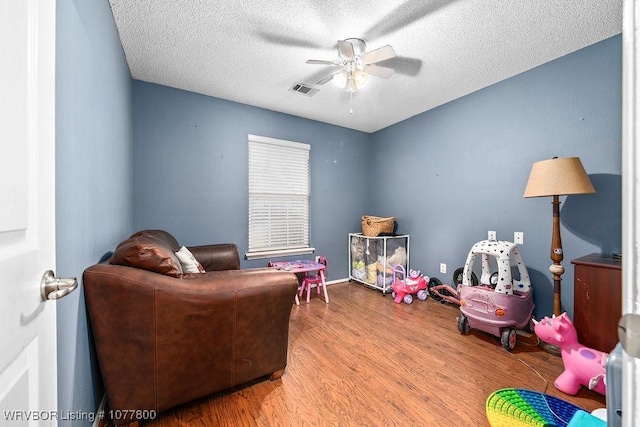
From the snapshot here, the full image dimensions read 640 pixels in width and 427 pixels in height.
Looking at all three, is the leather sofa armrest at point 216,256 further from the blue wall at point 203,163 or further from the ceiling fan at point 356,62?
the ceiling fan at point 356,62

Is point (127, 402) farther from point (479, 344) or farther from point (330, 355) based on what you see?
point (479, 344)

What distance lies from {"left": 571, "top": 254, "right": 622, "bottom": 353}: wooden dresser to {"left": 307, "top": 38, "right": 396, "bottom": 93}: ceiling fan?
2.12m

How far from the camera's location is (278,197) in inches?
144

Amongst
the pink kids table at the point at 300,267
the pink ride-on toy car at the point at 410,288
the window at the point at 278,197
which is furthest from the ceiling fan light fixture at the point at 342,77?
the pink ride-on toy car at the point at 410,288

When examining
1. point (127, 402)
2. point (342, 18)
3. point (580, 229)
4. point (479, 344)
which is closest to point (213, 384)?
point (127, 402)

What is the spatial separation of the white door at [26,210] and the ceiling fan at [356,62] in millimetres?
1777

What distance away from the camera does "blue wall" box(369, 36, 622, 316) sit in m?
2.12

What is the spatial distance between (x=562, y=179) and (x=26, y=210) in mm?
2901

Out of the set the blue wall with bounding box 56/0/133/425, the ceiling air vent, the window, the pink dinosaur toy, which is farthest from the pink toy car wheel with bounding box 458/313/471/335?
the ceiling air vent

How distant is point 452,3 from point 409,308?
2.92 meters

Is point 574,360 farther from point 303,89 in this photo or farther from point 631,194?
point 303,89

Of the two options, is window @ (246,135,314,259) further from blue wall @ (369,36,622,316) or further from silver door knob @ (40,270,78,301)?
silver door knob @ (40,270,78,301)

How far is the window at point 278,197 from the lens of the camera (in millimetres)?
3473

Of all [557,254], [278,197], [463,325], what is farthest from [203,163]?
[557,254]
